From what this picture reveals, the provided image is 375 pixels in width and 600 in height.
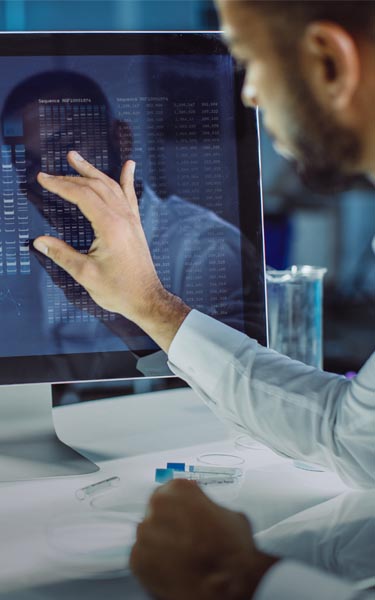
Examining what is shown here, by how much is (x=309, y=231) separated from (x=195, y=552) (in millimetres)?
1574

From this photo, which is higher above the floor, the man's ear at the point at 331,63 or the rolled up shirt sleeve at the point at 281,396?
the man's ear at the point at 331,63

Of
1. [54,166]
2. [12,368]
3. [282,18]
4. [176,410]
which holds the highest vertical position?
[282,18]

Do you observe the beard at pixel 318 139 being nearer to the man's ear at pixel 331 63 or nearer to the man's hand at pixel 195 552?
the man's ear at pixel 331 63

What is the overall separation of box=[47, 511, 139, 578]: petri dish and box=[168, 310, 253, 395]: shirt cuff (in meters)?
0.20

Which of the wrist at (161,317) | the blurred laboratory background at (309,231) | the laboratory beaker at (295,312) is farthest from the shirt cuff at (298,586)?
the blurred laboratory background at (309,231)

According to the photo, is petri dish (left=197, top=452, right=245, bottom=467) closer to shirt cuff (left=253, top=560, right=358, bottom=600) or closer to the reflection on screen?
the reflection on screen

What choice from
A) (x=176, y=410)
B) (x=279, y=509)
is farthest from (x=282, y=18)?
(x=176, y=410)

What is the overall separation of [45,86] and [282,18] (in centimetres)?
32

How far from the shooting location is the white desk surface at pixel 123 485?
571 millimetres

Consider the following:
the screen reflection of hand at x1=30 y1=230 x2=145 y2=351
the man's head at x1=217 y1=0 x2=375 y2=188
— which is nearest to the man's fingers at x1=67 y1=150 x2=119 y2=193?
the screen reflection of hand at x1=30 y1=230 x2=145 y2=351

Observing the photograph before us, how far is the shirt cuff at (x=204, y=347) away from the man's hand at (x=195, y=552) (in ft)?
0.66

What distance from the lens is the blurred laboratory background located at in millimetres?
1542

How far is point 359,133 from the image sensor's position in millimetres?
674

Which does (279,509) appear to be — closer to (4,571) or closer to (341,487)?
(341,487)
